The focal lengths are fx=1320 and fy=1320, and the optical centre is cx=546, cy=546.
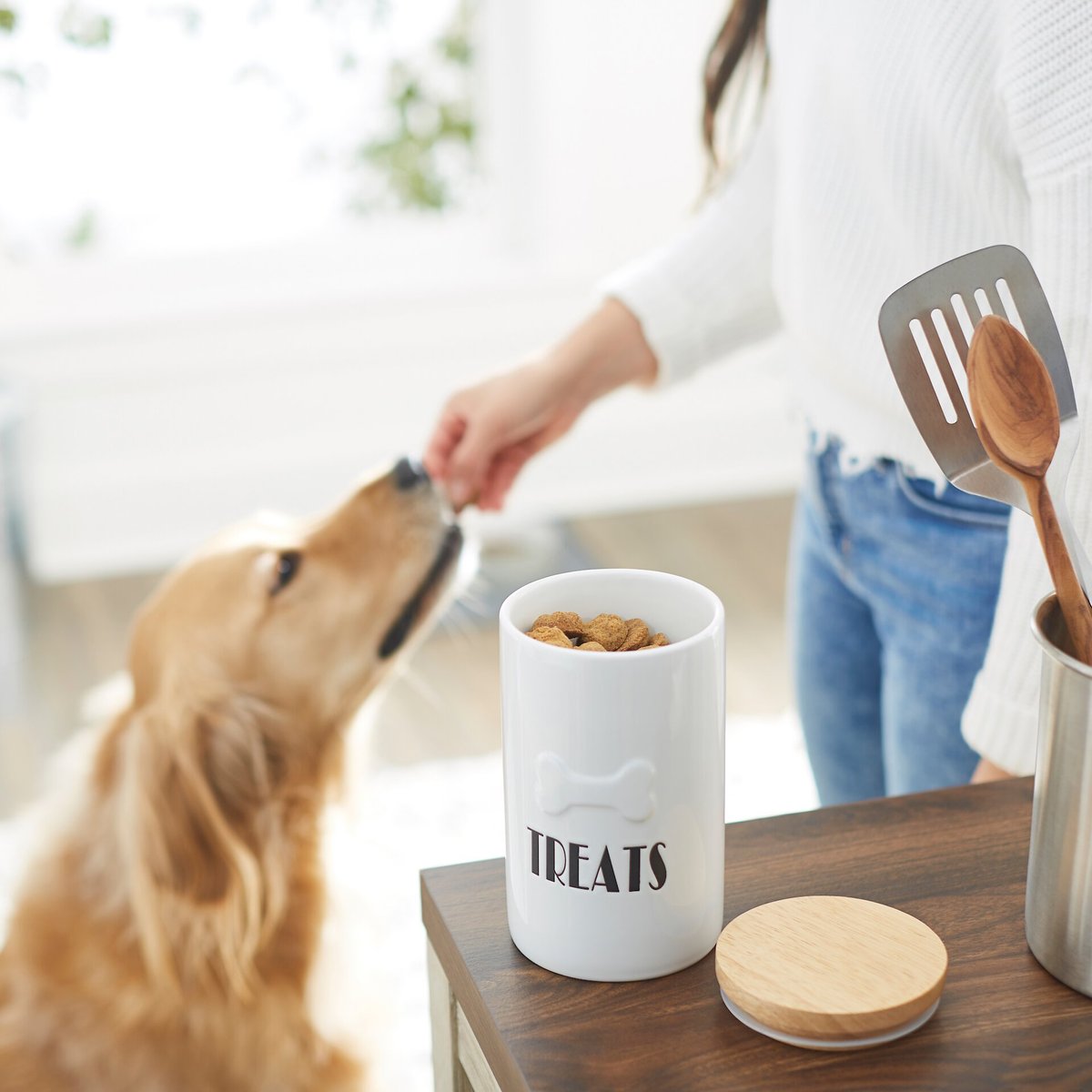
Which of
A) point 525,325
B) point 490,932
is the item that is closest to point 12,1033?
point 490,932

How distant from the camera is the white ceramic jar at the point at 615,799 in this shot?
0.48m

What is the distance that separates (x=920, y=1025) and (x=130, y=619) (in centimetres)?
244

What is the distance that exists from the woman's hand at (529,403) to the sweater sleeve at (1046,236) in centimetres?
49

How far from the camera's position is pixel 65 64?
295cm

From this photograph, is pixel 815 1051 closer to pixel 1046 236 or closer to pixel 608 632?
pixel 608 632

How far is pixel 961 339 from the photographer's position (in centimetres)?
53

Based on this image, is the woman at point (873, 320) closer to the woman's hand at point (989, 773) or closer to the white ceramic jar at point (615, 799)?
the woman's hand at point (989, 773)

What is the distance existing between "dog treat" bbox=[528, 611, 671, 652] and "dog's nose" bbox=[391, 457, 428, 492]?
3.19ft

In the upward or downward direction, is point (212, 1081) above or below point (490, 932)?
below

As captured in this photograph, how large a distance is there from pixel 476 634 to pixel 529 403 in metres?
1.61

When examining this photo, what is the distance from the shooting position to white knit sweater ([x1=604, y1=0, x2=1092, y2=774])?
2.07ft

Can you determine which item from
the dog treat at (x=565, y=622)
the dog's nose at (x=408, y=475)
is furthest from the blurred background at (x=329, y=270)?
the dog treat at (x=565, y=622)

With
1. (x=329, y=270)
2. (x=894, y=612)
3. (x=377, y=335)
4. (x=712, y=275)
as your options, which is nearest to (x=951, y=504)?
(x=894, y=612)

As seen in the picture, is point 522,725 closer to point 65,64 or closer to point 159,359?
point 159,359
